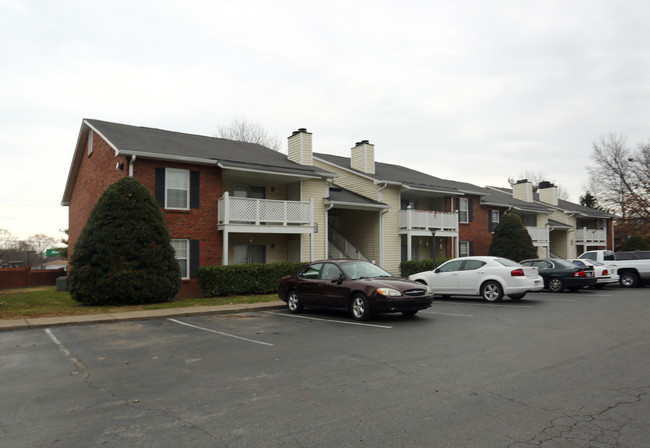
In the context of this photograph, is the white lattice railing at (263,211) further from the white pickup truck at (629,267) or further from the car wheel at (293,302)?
the white pickup truck at (629,267)

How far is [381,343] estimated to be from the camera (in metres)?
8.41

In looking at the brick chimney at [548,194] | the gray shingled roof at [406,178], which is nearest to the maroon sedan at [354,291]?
the gray shingled roof at [406,178]

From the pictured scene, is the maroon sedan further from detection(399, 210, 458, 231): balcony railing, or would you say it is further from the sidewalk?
detection(399, 210, 458, 231): balcony railing

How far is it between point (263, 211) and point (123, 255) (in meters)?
6.79

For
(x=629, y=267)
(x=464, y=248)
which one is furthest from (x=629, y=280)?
(x=464, y=248)

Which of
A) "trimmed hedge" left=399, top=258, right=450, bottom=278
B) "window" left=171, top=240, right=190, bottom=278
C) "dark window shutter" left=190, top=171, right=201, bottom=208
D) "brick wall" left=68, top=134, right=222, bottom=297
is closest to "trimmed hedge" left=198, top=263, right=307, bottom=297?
"window" left=171, top=240, right=190, bottom=278

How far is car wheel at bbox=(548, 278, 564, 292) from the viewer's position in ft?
61.3

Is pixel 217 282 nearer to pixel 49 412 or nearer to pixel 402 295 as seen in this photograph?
pixel 402 295

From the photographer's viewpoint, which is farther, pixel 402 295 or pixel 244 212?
pixel 244 212

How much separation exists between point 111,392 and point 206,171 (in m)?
15.3

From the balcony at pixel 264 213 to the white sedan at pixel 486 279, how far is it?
7.47m

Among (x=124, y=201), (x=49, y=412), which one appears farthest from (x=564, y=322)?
(x=124, y=201)

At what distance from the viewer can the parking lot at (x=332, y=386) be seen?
4.18 meters

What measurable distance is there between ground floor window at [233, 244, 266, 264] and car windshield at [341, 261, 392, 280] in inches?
417
